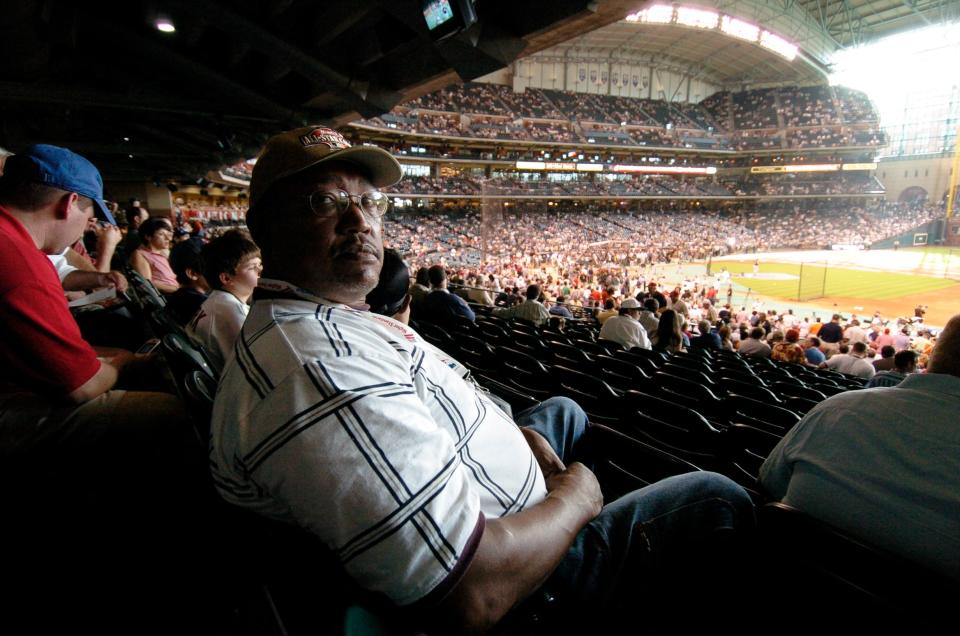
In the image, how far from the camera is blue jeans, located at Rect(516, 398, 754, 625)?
1.33 m

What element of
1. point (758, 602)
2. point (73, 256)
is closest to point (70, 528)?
point (758, 602)

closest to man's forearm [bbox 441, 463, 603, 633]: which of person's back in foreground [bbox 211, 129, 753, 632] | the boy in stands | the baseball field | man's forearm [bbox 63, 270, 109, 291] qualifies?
person's back in foreground [bbox 211, 129, 753, 632]

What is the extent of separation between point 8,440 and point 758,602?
9.40 ft

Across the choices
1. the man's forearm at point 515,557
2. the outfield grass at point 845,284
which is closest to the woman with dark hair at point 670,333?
the man's forearm at point 515,557

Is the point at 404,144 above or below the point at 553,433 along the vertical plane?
above

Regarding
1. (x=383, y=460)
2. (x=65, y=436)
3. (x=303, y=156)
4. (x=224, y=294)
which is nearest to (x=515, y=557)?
(x=383, y=460)

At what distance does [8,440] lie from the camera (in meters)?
1.91

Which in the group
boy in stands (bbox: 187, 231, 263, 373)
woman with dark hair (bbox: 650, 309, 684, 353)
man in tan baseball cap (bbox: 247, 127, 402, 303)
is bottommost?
woman with dark hair (bbox: 650, 309, 684, 353)

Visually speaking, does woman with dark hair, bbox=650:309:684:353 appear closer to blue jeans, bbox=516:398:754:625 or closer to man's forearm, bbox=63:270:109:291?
blue jeans, bbox=516:398:754:625

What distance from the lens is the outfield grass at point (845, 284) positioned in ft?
88.6

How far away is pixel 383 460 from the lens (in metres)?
0.93

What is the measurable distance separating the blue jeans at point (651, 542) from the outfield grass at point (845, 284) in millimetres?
29897

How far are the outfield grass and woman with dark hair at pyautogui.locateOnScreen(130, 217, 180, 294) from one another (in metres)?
29.7

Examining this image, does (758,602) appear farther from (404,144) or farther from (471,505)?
(404,144)
